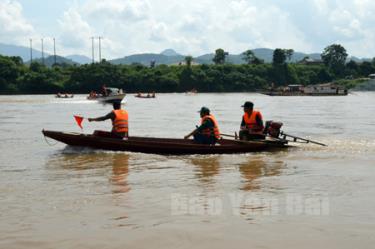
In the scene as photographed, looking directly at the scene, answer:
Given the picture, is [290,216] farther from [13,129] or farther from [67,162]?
[13,129]

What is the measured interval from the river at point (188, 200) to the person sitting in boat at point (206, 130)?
0.58 metres

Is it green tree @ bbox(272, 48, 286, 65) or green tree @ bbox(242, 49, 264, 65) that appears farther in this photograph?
green tree @ bbox(242, 49, 264, 65)

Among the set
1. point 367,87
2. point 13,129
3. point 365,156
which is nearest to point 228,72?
point 367,87

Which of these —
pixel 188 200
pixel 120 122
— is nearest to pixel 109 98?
pixel 120 122

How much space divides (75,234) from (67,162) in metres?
7.12

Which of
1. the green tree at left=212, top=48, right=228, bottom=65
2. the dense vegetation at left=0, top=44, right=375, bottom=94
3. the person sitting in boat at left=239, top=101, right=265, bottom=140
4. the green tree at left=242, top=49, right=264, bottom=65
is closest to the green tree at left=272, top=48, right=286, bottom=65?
the dense vegetation at left=0, top=44, right=375, bottom=94

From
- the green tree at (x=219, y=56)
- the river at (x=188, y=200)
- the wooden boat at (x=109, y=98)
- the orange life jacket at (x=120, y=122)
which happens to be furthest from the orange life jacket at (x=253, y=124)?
the green tree at (x=219, y=56)

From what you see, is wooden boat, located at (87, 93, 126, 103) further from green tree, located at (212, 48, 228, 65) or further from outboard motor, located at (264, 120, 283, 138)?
green tree, located at (212, 48, 228, 65)

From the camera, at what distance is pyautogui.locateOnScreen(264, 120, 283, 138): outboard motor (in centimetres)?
1576

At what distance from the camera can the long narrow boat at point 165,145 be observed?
48.3 ft

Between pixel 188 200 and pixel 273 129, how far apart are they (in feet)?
23.8

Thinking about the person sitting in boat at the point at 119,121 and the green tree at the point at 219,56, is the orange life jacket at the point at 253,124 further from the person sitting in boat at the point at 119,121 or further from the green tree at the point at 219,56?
the green tree at the point at 219,56

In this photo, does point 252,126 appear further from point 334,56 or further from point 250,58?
point 334,56

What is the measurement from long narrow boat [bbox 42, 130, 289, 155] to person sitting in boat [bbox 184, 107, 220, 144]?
21cm
